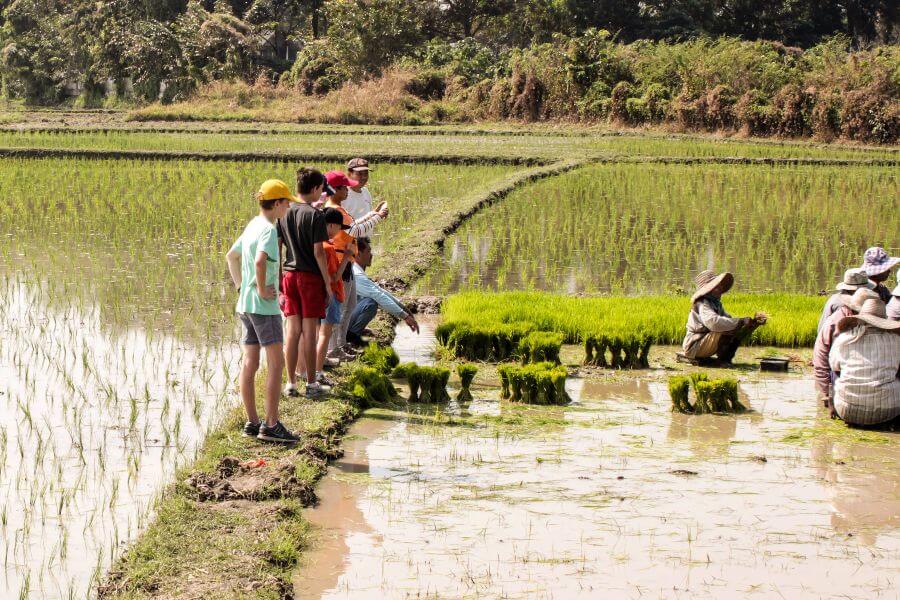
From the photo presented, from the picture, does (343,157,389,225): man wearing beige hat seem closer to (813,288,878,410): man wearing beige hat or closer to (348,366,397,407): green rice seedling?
(348,366,397,407): green rice seedling

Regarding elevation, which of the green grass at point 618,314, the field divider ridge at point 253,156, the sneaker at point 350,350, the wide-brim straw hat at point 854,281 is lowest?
the sneaker at point 350,350

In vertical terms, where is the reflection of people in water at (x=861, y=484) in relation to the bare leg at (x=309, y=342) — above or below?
below

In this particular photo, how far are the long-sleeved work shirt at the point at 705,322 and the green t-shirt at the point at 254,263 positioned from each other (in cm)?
278

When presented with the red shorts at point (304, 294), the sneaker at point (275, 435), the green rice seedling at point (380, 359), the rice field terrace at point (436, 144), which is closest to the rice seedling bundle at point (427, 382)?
the green rice seedling at point (380, 359)

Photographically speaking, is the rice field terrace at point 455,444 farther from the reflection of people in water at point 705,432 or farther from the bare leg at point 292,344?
the bare leg at point 292,344

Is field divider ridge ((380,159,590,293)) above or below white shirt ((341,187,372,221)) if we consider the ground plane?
below

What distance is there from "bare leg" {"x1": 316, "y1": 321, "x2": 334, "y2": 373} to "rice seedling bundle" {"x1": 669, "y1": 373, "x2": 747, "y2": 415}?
1774mm

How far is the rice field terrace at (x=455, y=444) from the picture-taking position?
3.78 metres

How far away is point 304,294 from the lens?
5723 mm

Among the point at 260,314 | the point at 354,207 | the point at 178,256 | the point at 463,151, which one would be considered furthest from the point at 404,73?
the point at 260,314

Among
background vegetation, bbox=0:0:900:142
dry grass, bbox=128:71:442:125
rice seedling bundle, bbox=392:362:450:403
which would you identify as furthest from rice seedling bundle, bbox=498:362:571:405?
dry grass, bbox=128:71:442:125

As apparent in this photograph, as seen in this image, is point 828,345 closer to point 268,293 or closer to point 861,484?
point 861,484

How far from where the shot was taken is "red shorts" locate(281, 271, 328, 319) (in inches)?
225

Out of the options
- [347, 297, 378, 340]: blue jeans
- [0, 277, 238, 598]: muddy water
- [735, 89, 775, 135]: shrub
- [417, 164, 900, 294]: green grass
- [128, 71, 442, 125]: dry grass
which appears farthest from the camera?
[128, 71, 442, 125]: dry grass
